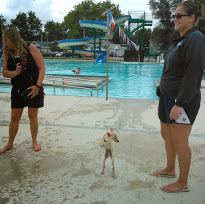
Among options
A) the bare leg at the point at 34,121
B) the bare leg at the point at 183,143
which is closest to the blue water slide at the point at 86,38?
the bare leg at the point at 34,121

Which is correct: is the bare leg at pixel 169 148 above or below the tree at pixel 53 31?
below

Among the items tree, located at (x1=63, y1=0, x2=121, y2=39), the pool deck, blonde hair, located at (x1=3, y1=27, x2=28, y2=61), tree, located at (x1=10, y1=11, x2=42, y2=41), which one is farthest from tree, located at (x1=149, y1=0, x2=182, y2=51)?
tree, located at (x1=10, y1=11, x2=42, y2=41)

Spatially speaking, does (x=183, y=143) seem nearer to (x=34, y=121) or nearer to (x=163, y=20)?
(x=34, y=121)

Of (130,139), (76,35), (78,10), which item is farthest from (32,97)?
(78,10)

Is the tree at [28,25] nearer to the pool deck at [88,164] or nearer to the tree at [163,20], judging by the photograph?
the tree at [163,20]

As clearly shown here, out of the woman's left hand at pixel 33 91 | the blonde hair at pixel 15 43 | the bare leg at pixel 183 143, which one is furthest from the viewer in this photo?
the woman's left hand at pixel 33 91

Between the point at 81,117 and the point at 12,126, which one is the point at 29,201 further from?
the point at 81,117

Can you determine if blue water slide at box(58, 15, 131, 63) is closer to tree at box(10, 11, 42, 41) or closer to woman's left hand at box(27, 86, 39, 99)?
woman's left hand at box(27, 86, 39, 99)

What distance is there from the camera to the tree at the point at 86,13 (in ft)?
215

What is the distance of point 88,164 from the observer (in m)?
2.78

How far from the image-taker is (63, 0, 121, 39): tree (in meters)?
65.5

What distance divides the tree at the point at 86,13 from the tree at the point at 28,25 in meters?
15.1

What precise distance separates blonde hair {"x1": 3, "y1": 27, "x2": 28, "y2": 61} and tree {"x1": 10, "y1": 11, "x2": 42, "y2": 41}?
77.8m

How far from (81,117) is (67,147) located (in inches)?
62.3
